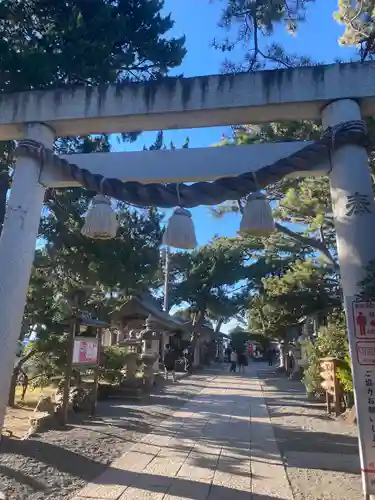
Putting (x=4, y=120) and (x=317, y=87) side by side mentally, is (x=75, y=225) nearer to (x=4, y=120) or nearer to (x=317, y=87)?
(x=4, y=120)

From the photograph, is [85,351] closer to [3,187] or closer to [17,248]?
[3,187]

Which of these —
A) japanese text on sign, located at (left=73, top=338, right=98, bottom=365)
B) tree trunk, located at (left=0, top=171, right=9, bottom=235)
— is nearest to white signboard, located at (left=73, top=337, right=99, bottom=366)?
japanese text on sign, located at (left=73, top=338, right=98, bottom=365)

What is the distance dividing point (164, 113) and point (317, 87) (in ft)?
4.70

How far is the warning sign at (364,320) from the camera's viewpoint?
305 centimetres

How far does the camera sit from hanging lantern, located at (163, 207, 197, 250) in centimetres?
359

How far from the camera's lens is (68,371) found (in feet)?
25.5

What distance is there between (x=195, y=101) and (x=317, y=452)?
4878mm

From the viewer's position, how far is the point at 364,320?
10.1ft

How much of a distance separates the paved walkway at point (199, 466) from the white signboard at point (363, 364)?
Answer: 1.33 meters

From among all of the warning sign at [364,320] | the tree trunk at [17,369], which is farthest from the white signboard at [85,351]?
the warning sign at [364,320]

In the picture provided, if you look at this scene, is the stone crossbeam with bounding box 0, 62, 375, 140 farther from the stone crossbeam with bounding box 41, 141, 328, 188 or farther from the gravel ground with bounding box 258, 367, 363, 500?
the gravel ground with bounding box 258, 367, 363, 500

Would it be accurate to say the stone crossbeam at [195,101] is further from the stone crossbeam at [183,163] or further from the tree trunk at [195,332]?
the tree trunk at [195,332]

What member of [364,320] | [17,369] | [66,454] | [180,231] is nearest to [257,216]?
[180,231]

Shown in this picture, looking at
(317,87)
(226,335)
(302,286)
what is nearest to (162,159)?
(317,87)
